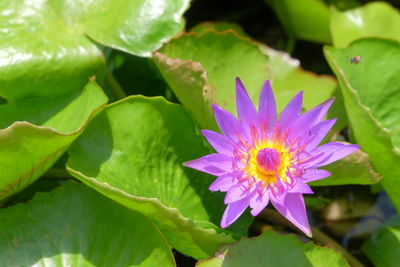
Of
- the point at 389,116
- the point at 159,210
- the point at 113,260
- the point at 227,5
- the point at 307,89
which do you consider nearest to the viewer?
the point at 159,210

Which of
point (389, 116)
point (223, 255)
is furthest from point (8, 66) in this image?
point (389, 116)

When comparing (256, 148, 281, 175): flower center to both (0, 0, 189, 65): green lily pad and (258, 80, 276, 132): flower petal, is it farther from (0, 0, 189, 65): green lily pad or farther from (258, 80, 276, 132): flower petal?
(0, 0, 189, 65): green lily pad

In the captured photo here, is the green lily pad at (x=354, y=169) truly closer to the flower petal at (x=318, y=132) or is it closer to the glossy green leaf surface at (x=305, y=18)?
the flower petal at (x=318, y=132)

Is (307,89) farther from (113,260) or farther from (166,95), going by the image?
(113,260)

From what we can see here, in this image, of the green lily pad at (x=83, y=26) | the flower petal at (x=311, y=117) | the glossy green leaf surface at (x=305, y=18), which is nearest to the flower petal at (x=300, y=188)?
the flower petal at (x=311, y=117)

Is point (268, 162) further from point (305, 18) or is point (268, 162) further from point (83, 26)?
point (305, 18)

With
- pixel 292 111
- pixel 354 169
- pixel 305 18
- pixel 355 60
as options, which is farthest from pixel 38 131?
pixel 305 18
